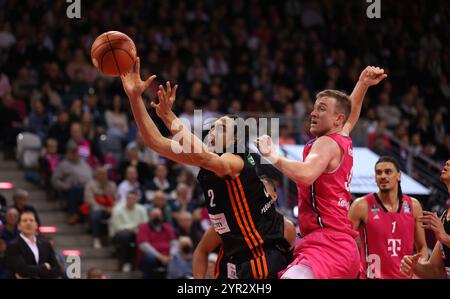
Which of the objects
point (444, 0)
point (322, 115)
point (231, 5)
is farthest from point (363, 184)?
point (444, 0)

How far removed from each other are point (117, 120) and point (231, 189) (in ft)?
29.0

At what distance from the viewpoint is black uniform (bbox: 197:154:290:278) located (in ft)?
23.0

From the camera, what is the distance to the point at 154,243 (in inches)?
528

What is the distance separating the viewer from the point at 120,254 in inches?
532

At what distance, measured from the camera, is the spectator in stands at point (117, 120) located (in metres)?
15.4

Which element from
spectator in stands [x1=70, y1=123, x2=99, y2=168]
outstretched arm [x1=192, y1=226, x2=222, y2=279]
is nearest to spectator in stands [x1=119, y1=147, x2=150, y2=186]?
spectator in stands [x1=70, y1=123, x2=99, y2=168]

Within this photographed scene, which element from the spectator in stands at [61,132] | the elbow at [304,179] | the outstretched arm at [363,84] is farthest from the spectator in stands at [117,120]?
the elbow at [304,179]

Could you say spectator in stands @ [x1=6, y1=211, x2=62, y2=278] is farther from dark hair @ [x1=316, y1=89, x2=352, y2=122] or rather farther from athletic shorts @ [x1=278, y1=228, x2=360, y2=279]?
dark hair @ [x1=316, y1=89, x2=352, y2=122]

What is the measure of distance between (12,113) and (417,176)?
6874 millimetres

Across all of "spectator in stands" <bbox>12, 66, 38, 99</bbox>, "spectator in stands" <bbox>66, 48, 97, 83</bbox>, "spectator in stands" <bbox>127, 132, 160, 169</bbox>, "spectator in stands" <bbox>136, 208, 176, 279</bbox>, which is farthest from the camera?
"spectator in stands" <bbox>66, 48, 97, 83</bbox>

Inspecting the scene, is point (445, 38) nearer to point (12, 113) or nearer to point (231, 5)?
point (231, 5)

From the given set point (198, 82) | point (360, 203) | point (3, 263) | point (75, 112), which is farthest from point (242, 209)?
point (198, 82)

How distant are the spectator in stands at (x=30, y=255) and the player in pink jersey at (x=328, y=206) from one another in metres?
4.71

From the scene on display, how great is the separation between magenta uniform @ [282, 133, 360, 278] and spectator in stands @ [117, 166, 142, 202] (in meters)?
7.41
